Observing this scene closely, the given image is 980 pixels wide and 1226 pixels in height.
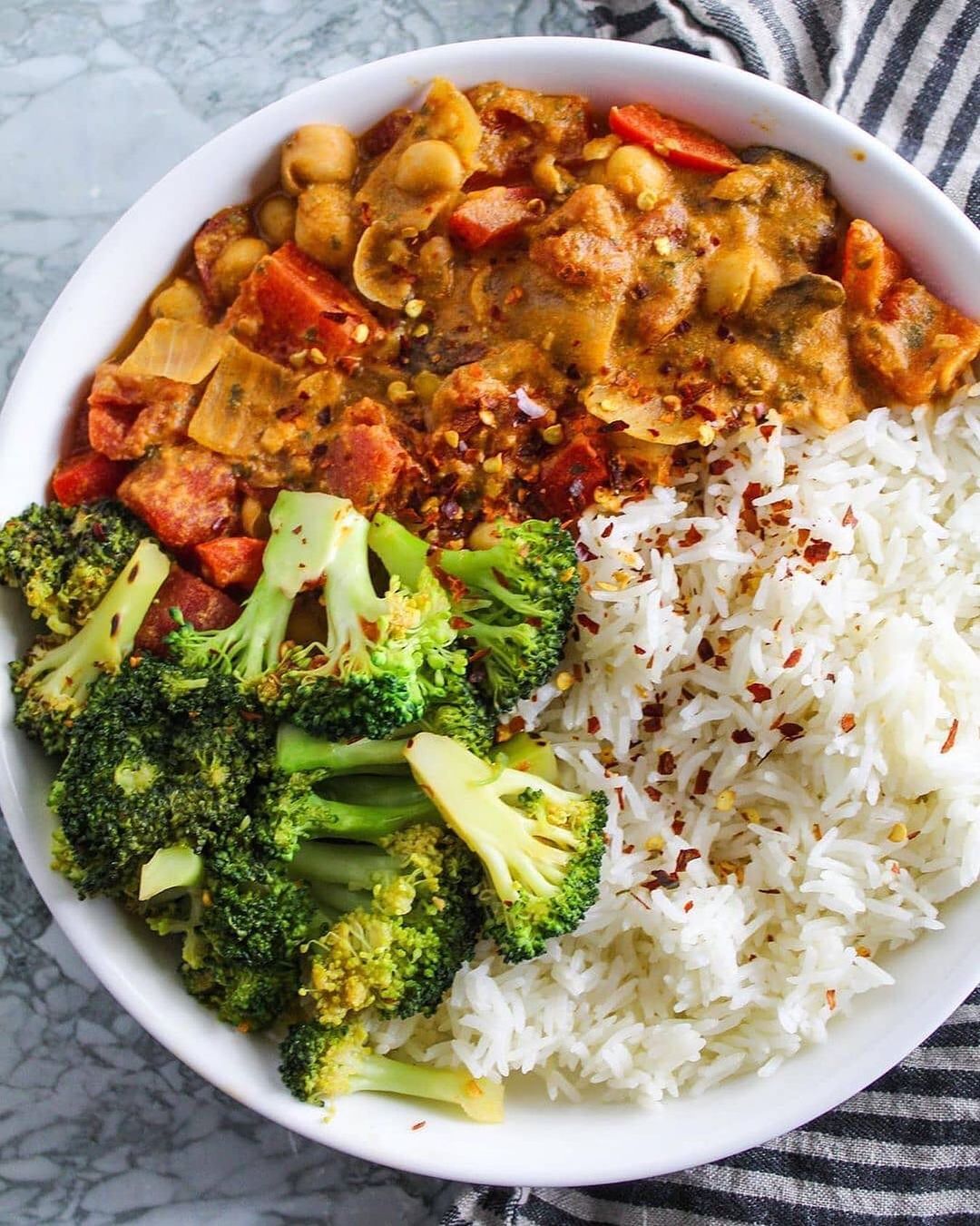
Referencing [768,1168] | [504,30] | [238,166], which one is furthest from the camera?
[504,30]

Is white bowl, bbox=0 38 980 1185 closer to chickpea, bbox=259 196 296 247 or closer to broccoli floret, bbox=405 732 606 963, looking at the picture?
chickpea, bbox=259 196 296 247

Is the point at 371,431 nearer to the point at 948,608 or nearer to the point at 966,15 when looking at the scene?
the point at 948,608

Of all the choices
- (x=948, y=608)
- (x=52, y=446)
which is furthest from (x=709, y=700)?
(x=52, y=446)

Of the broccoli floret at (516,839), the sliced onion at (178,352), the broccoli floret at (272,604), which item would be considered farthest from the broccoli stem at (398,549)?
the sliced onion at (178,352)

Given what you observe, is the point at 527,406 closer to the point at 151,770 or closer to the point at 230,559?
the point at 230,559

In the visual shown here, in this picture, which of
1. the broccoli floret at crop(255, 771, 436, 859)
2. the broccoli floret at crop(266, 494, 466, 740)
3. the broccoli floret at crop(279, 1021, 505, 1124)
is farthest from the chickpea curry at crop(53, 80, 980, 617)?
the broccoli floret at crop(279, 1021, 505, 1124)

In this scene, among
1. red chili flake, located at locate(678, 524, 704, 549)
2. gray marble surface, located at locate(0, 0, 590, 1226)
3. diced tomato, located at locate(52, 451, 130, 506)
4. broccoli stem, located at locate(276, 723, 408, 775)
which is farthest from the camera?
gray marble surface, located at locate(0, 0, 590, 1226)

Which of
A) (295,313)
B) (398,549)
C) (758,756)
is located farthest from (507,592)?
(295,313)
